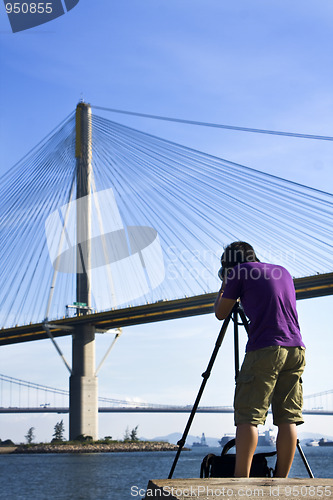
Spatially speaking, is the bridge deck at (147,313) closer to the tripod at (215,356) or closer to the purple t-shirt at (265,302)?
the tripod at (215,356)

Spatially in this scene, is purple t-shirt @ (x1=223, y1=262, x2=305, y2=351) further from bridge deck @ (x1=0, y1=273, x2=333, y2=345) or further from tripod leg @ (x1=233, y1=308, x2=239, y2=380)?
bridge deck @ (x1=0, y1=273, x2=333, y2=345)

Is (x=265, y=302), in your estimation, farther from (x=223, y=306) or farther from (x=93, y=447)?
(x=93, y=447)

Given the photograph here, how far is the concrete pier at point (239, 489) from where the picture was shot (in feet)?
7.80

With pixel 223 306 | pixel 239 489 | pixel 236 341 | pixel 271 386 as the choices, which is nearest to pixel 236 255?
pixel 223 306

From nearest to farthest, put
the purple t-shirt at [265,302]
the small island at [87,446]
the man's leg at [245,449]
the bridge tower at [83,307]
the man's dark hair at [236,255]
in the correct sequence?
the man's leg at [245,449] < the purple t-shirt at [265,302] < the man's dark hair at [236,255] < the bridge tower at [83,307] < the small island at [87,446]

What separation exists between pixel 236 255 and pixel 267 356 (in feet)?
1.72

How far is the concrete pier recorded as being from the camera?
2.38 meters

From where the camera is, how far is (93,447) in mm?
44812

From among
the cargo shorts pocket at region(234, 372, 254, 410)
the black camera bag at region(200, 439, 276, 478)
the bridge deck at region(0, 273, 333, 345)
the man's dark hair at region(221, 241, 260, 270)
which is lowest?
the black camera bag at region(200, 439, 276, 478)

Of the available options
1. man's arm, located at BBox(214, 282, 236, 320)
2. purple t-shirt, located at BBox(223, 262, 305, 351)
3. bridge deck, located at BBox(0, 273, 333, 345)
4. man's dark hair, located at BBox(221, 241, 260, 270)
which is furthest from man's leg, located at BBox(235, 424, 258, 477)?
bridge deck, located at BBox(0, 273, 333, 345)

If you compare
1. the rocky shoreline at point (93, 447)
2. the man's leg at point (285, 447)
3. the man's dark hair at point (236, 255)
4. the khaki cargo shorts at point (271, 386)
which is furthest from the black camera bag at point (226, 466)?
the rocky shoreline at point (93, 447)

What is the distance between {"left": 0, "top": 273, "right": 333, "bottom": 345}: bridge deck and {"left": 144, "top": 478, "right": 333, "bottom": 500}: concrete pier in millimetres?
27196

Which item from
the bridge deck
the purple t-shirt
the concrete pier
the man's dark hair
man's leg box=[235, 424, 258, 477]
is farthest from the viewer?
the bridge deck

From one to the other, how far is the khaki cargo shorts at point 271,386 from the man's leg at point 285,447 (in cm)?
3
